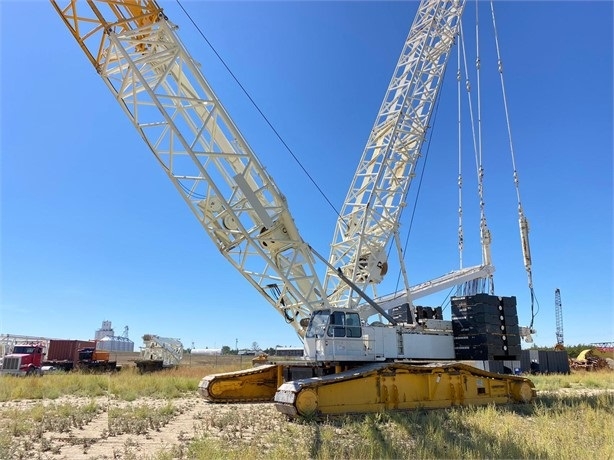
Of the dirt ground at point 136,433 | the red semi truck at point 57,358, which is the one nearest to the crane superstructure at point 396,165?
the dirt ground at point 136,433

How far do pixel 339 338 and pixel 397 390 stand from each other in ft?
6.29

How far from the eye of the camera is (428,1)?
2047 cm

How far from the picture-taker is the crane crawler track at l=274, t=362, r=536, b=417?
34.8 ft

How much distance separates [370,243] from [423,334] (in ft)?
14.4

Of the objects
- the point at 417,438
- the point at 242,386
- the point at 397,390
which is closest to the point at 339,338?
the point at 397,390

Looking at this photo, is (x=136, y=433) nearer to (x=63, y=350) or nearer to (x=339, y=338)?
(x=339, y=338)

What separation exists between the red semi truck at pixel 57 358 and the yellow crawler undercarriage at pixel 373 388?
20.2m

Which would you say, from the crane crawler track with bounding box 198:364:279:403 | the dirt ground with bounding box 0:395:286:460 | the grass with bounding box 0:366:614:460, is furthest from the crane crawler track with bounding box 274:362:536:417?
the crane crawler track with bounding box 198:364:279:403

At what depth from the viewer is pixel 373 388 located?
11578 mm

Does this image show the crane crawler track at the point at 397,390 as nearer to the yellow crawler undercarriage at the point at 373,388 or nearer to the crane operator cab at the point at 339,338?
the yellow crawler undercarriage at the point at 373,388

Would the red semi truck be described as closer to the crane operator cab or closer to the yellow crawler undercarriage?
the yellow crawler undercarriage

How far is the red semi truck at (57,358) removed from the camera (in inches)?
1182

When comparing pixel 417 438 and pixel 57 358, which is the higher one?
pixel 57 358

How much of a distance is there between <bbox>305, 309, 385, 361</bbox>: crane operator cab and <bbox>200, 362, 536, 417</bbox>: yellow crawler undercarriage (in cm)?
50
